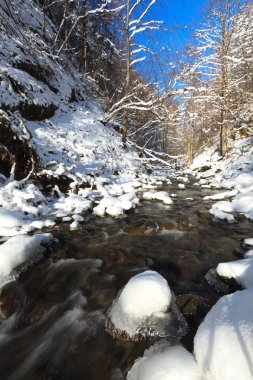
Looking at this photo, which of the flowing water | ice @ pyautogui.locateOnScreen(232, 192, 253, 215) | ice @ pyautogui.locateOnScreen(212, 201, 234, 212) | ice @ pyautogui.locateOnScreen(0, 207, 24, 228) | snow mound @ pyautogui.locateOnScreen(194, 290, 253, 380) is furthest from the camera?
ice @ pyautogui.locateOnScreen(212, 201, 234, 212)

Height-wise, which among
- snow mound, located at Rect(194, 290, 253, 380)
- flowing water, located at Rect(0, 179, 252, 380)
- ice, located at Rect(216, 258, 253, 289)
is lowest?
flowing water, located at Rect(0, 179, 252, 380)

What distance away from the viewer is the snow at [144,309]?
2.18 meters

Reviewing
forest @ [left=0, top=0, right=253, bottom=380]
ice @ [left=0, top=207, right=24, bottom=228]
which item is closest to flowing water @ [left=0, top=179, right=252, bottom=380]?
forest @ [left=0, top=0, right=253, bottom=380]

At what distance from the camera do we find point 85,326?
7.97ft

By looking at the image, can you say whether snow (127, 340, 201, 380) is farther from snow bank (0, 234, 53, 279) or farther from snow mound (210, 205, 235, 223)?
snow mound (210, 205, 235, 223)

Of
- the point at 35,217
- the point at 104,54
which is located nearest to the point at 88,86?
the point at 104,54

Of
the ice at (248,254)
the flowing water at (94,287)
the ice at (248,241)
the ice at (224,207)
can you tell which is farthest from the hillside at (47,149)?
the ice at (248,254)

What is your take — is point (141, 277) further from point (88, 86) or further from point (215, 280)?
point (88, 86)

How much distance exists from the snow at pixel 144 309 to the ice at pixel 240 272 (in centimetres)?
86

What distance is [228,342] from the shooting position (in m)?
1.64

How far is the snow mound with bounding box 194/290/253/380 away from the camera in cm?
150

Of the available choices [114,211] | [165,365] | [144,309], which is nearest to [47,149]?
[114,211]

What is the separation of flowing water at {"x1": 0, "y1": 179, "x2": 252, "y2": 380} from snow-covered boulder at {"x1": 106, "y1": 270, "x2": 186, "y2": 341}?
9 centimetres

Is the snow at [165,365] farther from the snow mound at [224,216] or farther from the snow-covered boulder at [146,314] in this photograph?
the snow mound at [224,216]
